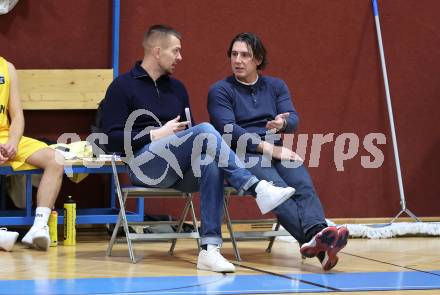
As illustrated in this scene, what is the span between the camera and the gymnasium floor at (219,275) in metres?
3.07

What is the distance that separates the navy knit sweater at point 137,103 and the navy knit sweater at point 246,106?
197 millimetres

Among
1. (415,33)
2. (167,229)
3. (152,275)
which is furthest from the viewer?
(415,33)

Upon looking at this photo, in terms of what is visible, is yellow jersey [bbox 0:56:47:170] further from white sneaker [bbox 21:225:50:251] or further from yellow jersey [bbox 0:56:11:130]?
white sneaker [bbox 21:225:50:251]

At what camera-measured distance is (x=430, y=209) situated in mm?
5859

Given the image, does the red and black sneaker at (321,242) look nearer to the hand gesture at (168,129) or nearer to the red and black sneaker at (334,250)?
the red and black sneaker at (334,250)

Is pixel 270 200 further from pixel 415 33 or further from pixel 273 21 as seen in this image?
pixel 415 33

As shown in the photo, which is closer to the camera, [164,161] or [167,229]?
[164,161]

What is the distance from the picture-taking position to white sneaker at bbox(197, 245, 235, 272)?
354cm

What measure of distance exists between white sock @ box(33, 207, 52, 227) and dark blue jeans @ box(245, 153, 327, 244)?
3.99 ft

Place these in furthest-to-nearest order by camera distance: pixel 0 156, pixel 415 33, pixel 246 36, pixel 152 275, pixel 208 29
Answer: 1. pixel 415 33
2. pixel 208 29
3. pixel 0 156
4. pixel 246 36
5. pixel 152 275

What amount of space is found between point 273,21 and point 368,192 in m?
1.34

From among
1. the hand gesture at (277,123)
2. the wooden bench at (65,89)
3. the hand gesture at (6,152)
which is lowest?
the hand gesture at (6,152)

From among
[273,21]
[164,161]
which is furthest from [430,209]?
[164,161]

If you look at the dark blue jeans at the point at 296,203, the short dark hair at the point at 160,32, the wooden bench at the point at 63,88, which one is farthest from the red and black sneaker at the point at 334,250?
the wooden bench at the point at 63,88
